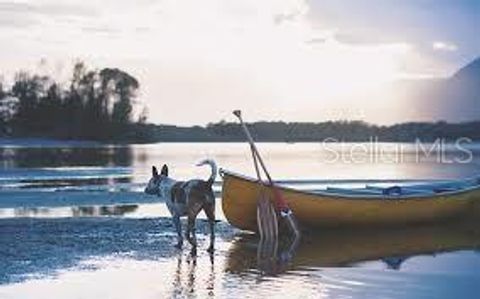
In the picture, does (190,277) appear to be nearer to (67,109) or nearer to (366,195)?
(366,195)

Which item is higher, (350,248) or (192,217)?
(192,217)

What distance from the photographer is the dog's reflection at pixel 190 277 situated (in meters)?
12.0

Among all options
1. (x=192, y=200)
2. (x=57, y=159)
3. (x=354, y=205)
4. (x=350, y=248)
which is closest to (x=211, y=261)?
(x=192, y=200)

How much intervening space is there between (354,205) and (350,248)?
2395mm

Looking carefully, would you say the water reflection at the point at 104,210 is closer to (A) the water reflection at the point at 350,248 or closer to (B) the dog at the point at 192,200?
(A) the water reflection at the point at 350,248

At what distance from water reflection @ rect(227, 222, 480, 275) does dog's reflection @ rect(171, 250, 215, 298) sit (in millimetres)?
545

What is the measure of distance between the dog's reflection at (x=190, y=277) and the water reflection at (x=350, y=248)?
55cm

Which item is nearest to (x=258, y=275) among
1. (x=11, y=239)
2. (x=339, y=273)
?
(x=339, y=273)

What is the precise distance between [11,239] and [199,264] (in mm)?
4906

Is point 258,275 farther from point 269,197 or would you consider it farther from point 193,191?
point 269,197

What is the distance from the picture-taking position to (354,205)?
19500 millimetres

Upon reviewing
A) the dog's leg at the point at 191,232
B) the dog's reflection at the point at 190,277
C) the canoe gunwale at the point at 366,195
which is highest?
the canoe gunwale at the point at 366,195

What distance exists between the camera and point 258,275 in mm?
13570

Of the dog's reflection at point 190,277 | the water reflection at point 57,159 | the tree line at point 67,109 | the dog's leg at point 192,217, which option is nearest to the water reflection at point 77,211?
the dog's leg at point 192,217
